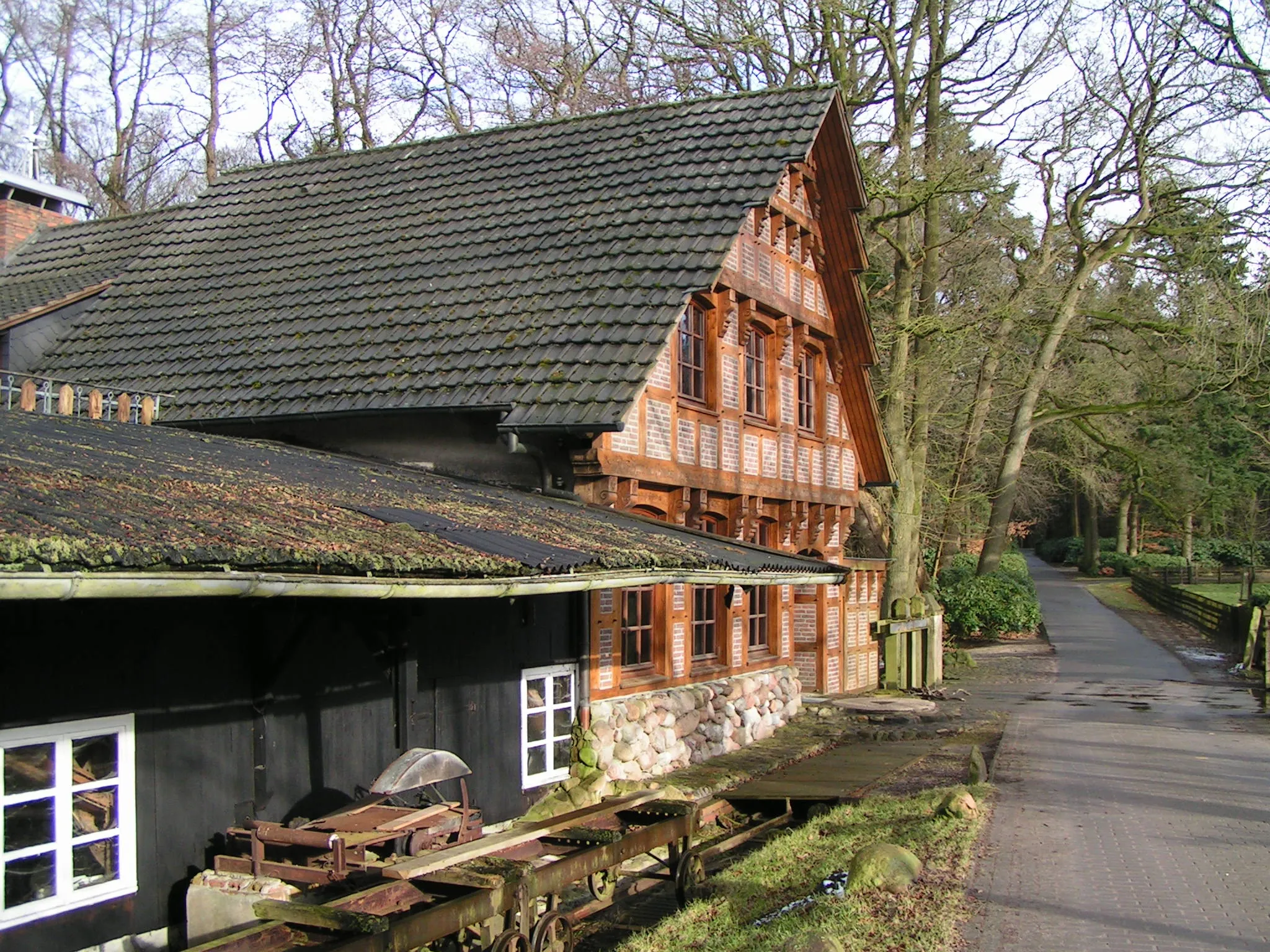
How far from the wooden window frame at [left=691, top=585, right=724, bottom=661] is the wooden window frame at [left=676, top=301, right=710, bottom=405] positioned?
8.01 feet

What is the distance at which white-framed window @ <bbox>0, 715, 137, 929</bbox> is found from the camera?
7086mm

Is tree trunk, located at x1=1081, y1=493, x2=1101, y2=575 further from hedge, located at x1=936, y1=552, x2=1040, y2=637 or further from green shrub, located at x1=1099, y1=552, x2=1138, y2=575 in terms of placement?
hedge, located at x1=936, y1=552, x2=1040, y2=637

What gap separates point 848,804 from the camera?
12.5 metres

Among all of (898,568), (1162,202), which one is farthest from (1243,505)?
(898,568)

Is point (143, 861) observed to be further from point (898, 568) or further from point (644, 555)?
point (898, 568)

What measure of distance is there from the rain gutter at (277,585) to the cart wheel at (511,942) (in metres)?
1.96

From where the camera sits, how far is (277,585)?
640 cm

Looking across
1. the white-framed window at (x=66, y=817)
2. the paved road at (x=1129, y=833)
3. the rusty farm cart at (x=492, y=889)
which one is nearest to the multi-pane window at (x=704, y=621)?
the paved road at (x=1129, y=833)

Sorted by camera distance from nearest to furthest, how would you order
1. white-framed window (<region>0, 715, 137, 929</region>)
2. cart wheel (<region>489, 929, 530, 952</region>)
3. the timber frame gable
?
white-framed window (<region>0, 715, 137, 929</region>)
cart wheel (<region>489, 929, 530, 952</region>)
the timber frame gable

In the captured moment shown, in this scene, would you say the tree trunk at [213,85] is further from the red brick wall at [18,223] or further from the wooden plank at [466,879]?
the wooden plank at [466,879]

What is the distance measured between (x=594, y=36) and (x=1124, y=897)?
2566 centimetres

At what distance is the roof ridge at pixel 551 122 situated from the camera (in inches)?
672

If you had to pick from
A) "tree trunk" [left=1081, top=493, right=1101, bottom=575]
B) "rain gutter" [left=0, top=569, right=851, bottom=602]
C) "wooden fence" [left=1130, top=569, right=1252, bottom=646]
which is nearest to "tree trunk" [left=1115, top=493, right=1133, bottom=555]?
"tree trunk" [left=1081, top=493, right=1101, bottom=575]

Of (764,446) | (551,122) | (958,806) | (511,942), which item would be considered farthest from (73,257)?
(511,942)
